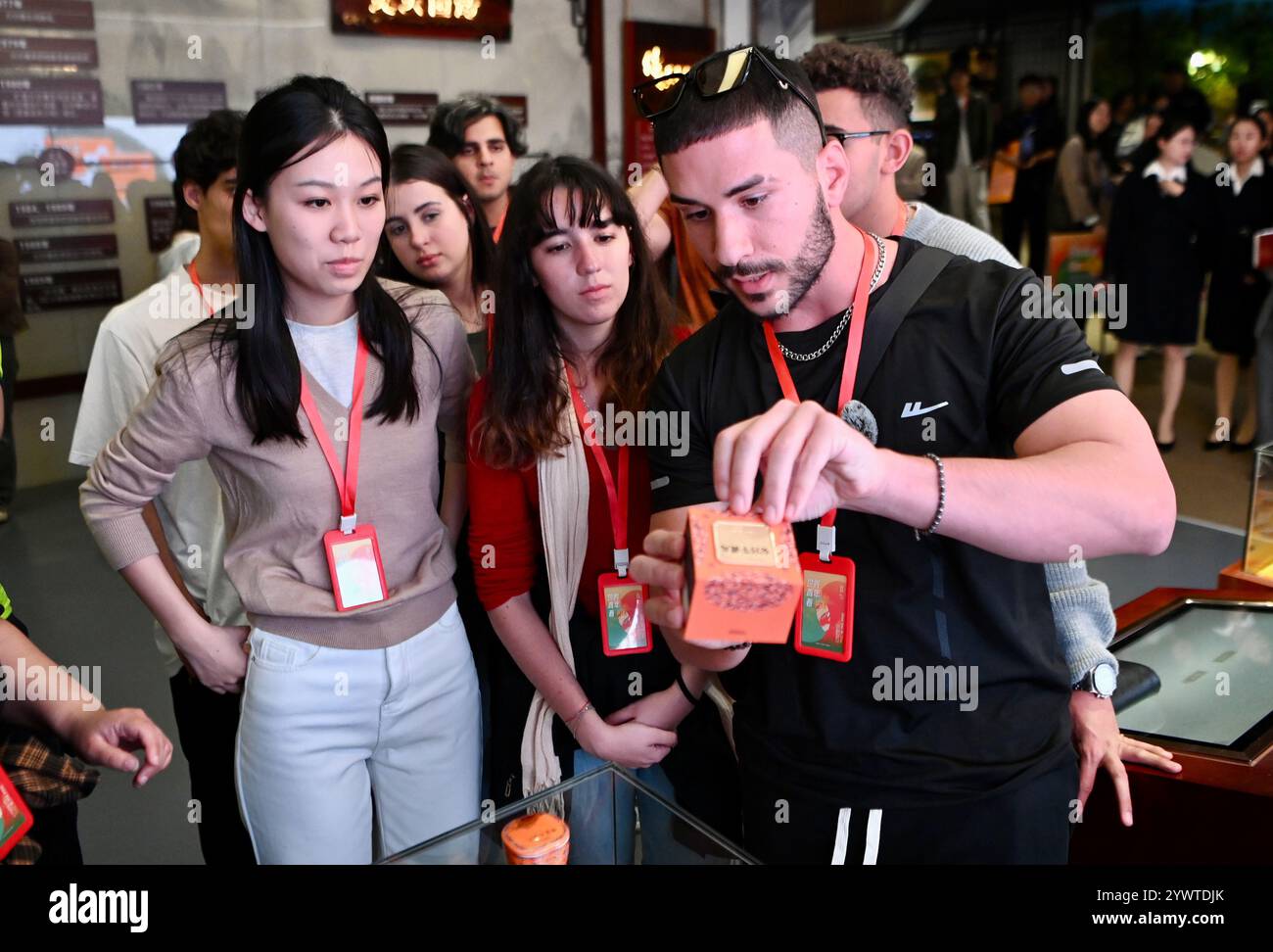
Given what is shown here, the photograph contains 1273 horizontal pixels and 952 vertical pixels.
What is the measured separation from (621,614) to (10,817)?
3.20 feet

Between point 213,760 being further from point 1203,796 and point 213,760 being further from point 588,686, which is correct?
point 1203,796

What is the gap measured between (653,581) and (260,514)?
3.16 ft

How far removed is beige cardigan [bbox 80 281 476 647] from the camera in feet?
6.07

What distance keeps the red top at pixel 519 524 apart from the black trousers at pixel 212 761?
27.8 inches

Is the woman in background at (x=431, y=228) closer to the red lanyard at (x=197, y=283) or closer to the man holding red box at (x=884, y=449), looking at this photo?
the red lanyard at (x=197, y=283)

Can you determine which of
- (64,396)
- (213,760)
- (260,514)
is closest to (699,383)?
(260,514)

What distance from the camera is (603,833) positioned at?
1454mm

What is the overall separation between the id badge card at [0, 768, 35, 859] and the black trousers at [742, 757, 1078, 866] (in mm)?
927

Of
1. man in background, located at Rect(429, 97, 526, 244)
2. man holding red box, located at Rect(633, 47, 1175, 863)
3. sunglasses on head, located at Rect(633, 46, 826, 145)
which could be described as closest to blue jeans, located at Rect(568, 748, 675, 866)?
man holding red box, located at Rect(633, 47, 1175, 863)

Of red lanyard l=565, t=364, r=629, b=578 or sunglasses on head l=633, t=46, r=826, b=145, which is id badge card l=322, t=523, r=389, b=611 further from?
sunglasses on head l=633, t=46, r=826, b=145

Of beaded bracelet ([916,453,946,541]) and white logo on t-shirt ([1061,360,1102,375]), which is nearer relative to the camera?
beaded bracelet ([916,453,946,541])

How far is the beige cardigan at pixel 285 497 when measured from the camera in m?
1.85

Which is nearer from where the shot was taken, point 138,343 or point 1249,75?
point 138,343
